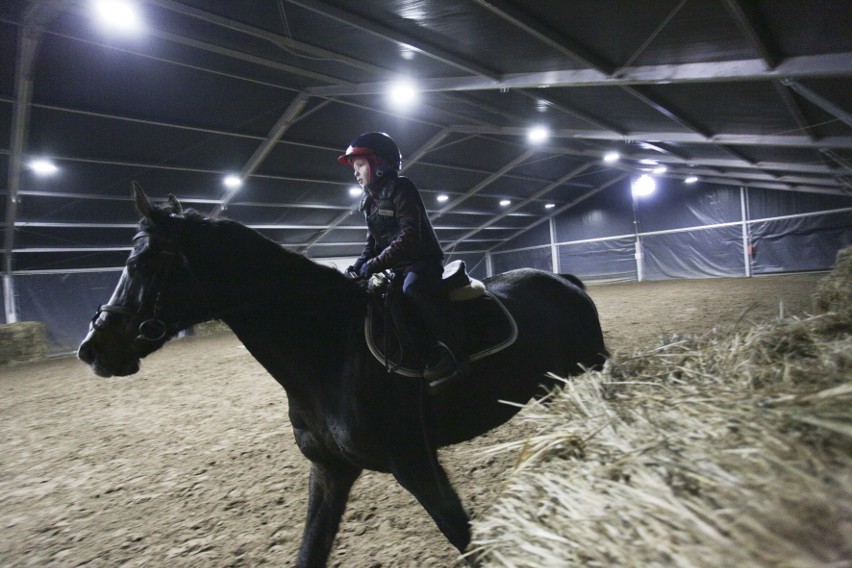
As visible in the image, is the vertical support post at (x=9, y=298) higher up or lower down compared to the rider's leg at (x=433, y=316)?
higher up

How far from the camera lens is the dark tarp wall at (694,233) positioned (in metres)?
16.0

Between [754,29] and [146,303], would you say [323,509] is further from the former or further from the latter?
[754,29]

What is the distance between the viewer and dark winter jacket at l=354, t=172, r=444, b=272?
2.22 m

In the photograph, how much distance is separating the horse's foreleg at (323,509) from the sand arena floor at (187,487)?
46 centimetres

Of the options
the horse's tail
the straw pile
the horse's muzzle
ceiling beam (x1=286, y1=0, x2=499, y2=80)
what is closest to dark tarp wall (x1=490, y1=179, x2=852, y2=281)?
ceiling beam (x1=286, y1=0, x2=499, y2=80)

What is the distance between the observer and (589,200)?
2480 cm

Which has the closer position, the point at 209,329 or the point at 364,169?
the point at 364,169

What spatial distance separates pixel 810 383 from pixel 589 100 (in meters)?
8.39

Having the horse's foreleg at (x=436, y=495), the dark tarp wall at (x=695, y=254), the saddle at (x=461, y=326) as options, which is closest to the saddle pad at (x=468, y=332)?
the saddle at (x=461, y=326)

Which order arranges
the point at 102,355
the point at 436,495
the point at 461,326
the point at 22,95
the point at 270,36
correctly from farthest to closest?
the point at 22,95
the point at 270,36
the point at 461,326
the point at 436,495
the point at 102,355

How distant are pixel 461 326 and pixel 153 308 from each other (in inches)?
64.9

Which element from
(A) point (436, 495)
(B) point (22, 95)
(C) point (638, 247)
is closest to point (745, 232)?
(C) point (638, 247)

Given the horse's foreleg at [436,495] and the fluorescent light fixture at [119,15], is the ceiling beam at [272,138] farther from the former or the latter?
the horse's foreleg at [436,495]

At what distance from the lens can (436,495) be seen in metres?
1.94
